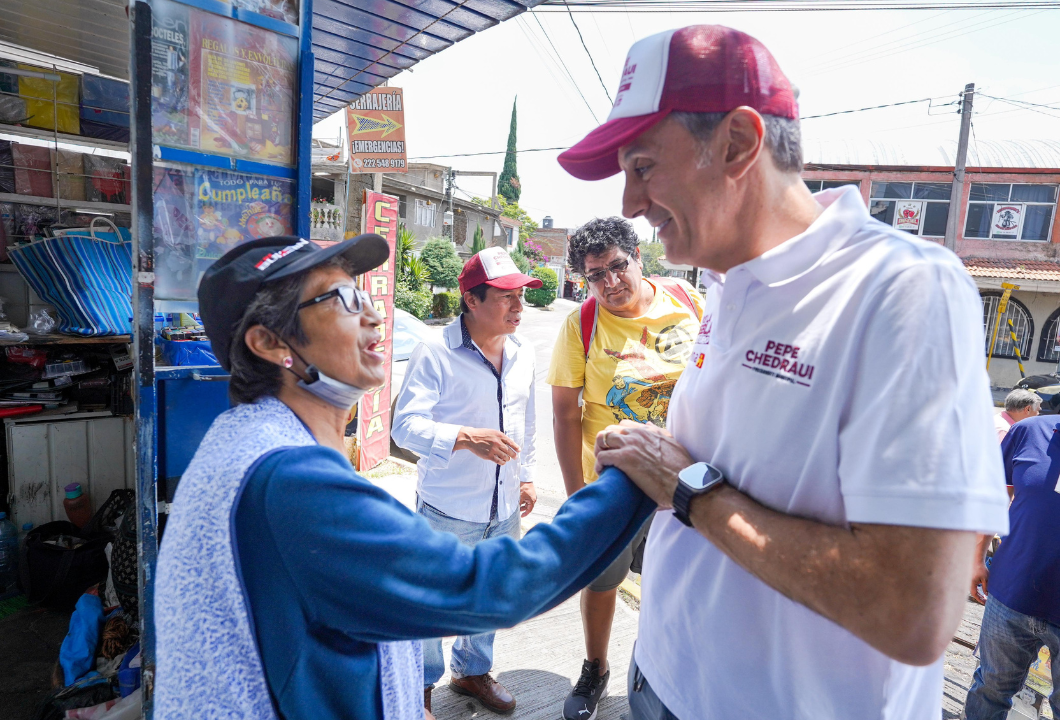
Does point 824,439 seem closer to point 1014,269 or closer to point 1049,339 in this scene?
point 1049,339

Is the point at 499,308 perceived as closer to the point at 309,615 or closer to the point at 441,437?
the point at 441,437

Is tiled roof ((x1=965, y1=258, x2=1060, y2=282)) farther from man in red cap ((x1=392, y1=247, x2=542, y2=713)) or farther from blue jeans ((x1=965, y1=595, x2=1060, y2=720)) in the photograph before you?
man in red cap ((x1=392, y1=247, x2=542, y2=713))

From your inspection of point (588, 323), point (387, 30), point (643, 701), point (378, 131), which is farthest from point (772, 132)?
point (378, 131)

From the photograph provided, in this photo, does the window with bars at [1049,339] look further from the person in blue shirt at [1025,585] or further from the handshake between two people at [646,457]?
the handshake between two people at [646,457]

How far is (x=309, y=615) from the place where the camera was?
1073 millimetres

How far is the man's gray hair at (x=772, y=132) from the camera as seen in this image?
43.8 inches

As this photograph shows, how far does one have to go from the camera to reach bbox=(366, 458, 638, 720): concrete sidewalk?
297cm

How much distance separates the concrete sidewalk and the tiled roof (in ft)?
63.8

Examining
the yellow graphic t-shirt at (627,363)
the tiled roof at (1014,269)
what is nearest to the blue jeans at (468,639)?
the yellow graphic t-shirt at (627,363)

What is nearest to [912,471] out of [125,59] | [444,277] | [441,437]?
[441,437]

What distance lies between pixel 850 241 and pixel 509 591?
900mm

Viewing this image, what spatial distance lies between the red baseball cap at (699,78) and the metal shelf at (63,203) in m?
4.49

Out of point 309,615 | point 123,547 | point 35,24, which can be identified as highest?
point 35,24

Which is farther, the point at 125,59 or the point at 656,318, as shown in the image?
the point at 125,59
